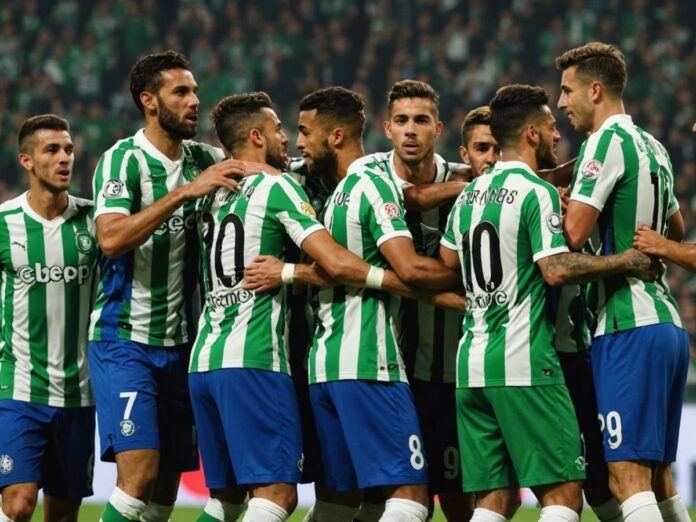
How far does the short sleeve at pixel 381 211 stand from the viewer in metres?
5.59

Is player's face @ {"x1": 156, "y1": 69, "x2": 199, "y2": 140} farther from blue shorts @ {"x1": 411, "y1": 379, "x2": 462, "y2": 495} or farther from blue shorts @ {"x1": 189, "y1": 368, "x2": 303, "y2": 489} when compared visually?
blue shorts @ {"x1": 411, "y1": 379, "x2": 462, "y2": 495}

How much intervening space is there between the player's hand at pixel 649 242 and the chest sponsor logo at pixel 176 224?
2.25m

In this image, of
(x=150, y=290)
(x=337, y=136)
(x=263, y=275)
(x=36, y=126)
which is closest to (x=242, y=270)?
(x=263, y=275)

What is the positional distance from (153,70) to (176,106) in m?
0.25

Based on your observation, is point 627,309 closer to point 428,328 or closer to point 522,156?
point 522,156

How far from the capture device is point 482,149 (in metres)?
6.45

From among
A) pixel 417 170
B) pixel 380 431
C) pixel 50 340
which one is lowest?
pixel 380 431

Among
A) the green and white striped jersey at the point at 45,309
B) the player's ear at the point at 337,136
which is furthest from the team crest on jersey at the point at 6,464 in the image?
the player's ear at the point at 337,136

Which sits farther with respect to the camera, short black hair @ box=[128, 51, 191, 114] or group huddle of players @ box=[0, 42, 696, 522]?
short black hair @ box=[128, 51, 191, 114]

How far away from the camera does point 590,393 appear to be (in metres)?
5.95

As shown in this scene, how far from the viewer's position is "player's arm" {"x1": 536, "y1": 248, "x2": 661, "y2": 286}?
517cm

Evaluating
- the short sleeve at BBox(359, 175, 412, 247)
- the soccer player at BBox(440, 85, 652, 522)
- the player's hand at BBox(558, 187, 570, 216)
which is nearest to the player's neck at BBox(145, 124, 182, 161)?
the short sleeve at BBox(359, 175, 412, 247)

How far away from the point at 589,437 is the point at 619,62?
1837mm

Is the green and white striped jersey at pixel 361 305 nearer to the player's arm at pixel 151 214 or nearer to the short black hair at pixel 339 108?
the short black hair at pixel 339 108
